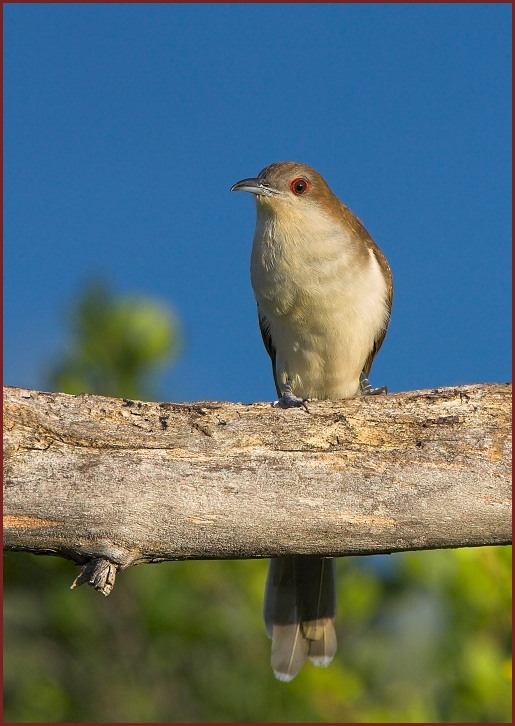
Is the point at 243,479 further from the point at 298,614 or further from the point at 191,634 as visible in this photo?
the point at 191,634

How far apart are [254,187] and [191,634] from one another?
3.57 m

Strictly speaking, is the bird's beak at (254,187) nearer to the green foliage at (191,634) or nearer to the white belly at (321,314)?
the white belly at (321,314)

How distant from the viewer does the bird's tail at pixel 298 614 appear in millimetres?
5719

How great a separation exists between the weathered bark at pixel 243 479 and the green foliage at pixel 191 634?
5.97ft

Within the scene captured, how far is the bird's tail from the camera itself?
572 centimetres

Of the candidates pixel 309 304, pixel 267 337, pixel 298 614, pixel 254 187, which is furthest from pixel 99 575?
pixel 254 187

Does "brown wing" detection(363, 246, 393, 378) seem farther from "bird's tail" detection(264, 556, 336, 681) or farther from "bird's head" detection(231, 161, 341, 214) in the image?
"bird's tail" detection(264, 556, 336, 681)

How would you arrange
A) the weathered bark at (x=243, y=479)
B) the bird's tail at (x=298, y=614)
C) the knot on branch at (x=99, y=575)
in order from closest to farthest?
1. the knot on branch at (x=99, y=575)
2. the weathered bark at (x=243, y=479)
3. the bird's tail at (x=298, y=614)

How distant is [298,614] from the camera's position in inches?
227

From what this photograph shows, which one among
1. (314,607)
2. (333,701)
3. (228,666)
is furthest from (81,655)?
(314,607)

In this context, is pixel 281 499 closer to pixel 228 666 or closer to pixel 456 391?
pixel 456 391

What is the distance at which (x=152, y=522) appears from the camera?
455cm

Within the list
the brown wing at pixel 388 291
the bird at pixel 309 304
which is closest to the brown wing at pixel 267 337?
the bird at pixel 309 304

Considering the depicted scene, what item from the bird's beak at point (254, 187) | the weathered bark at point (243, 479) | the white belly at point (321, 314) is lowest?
the weathered bark at point (243, 479)
